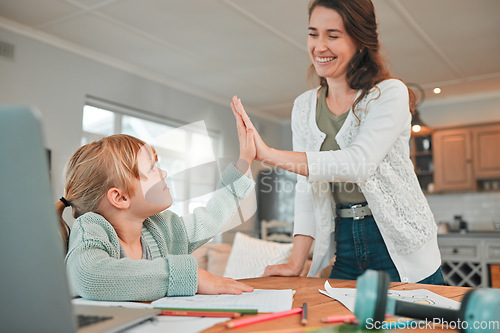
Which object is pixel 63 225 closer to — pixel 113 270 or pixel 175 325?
pixel 113 270

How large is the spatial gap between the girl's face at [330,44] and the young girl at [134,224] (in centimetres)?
39

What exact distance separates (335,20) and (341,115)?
0.29 metres

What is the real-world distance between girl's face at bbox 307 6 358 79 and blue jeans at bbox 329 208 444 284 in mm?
461

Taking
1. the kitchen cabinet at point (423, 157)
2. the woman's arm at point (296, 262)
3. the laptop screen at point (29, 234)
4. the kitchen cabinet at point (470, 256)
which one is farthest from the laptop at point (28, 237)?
the kitchen cabinet at point (423, 157)

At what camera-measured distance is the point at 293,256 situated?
135 cm

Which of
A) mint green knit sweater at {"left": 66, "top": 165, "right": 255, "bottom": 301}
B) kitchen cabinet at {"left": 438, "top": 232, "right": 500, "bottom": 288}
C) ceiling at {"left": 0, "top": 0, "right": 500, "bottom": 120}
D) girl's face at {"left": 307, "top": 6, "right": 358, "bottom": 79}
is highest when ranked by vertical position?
ceiling at {"left": 0, "top": 0, "right": 500, "bottom": 120}

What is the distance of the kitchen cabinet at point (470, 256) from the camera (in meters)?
4.68

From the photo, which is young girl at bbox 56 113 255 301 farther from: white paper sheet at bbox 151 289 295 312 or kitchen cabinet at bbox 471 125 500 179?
kitchen cabinet at bbox 471 125 500 179

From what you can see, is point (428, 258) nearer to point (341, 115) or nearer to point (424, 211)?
point (424, 211)

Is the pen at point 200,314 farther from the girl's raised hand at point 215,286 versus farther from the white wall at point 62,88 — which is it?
the white wall at point 62,88

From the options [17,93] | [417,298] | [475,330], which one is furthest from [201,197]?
[17,93]

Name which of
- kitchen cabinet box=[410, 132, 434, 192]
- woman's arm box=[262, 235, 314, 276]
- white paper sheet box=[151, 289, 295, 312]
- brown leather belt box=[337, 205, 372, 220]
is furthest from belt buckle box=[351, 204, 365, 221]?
kitchen cabinet box=[410, 132, 434, 192]

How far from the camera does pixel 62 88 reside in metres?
4.37

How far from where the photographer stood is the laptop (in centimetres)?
38
